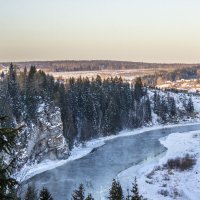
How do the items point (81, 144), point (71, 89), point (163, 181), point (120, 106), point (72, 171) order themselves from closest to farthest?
point (163, 181) < point (72, 171) < point (81, 144) < point (71, 89) < point (120, 106)

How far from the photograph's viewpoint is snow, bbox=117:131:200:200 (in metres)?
41.0

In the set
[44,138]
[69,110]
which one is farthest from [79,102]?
[44,138]

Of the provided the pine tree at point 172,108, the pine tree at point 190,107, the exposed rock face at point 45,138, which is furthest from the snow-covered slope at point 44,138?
the pine tree at point 190,107

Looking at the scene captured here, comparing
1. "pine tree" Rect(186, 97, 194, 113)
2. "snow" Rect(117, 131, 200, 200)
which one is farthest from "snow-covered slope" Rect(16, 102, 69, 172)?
"pine tree" Rect(186, 97, 194, 113)

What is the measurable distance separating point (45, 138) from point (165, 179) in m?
29.1

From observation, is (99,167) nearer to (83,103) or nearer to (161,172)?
(161,172)

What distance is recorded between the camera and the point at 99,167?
188ft

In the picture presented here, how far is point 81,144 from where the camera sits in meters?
82.1

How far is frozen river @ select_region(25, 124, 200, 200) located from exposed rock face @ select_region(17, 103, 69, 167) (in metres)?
5.25

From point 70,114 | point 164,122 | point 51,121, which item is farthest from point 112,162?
point 164,122

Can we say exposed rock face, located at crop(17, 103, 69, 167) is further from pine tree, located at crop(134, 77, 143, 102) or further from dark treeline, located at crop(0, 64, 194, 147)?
pine tree, located at crop(134, 77, 143, 102)

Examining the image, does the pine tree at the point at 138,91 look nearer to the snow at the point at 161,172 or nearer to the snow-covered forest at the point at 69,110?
the snow-covered forest at the point at 69,110

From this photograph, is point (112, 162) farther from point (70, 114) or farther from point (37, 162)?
point (70, 114)

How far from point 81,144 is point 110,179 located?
1328 inches
